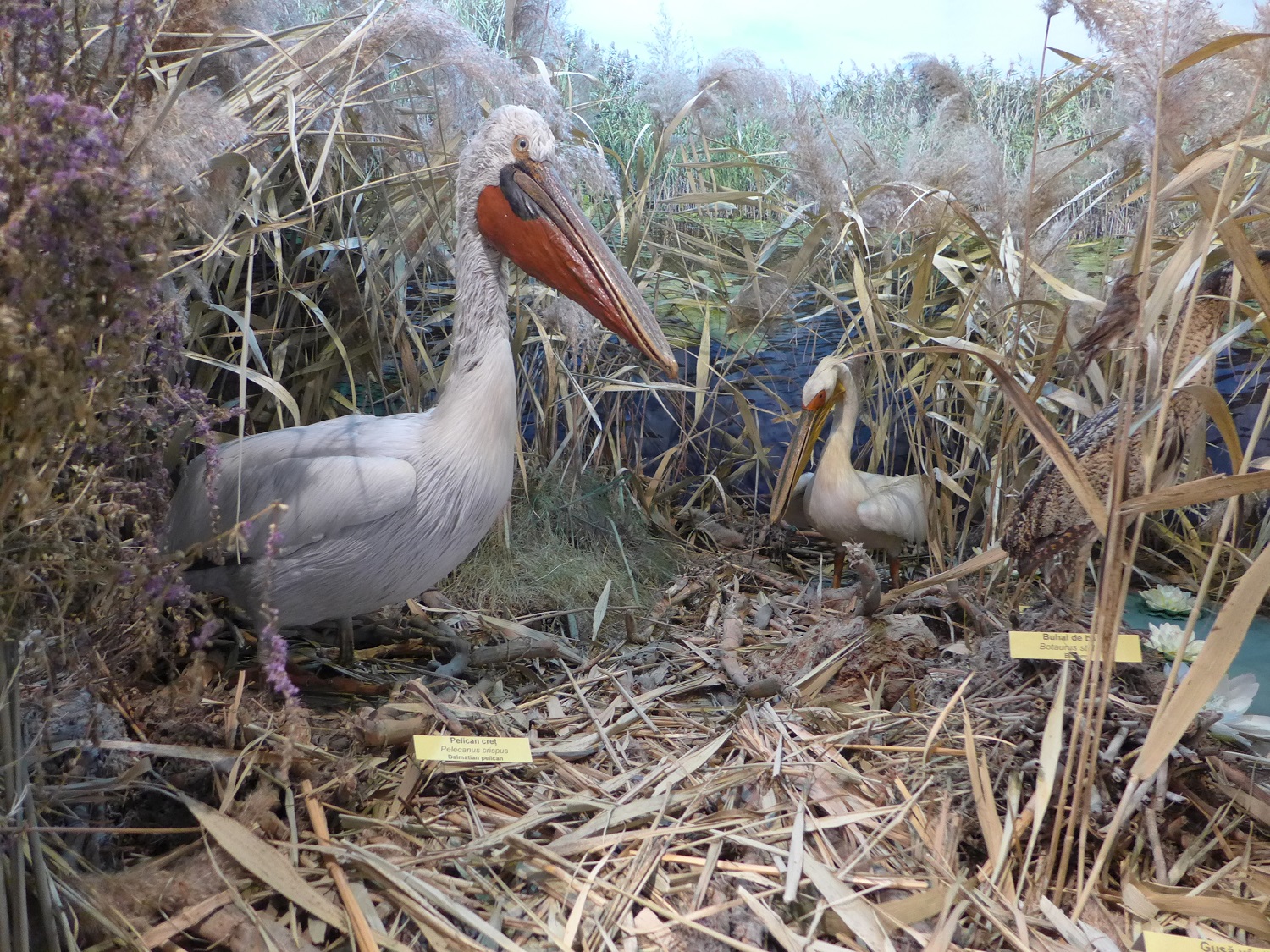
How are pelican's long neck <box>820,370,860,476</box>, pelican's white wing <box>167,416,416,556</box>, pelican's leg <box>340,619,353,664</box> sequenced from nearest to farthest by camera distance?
pelican's white wing <box>167,416,416,556</box>
pelican's leg <box>340,619,353,664</box>
pelican's long neck <box>820,370,860,476</box>

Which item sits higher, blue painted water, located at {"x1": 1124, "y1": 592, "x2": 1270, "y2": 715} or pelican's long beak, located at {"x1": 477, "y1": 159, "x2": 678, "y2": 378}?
pelican's long beak, located at {"x1": 477, "y1": 159, "x2": 678, "y2": 378}

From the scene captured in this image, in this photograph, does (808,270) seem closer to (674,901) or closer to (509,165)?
(509,165)

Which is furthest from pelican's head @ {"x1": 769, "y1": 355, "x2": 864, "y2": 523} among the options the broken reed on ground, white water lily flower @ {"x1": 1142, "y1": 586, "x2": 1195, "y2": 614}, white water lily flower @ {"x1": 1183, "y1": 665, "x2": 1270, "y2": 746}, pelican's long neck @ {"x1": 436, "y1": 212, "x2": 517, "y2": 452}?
white water lily flower @ {"x1": 1183, "y1": 665, "x2": 1270, "y2": 746}

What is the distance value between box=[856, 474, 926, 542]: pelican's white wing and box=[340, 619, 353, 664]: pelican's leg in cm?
121

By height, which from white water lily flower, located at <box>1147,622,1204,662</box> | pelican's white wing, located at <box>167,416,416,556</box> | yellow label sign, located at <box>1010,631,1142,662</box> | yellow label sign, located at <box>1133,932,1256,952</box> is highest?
pelican's white wing, located at <box>167,416,416,556</box>

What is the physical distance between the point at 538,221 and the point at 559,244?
2.1 inches

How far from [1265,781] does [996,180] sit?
121cm

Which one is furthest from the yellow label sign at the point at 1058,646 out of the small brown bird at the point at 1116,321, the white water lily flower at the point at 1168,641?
the small brown bird at the point at 1116,321

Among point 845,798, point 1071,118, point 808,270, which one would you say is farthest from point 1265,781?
point 1071,118

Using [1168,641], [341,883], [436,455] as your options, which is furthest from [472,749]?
[1168,641]

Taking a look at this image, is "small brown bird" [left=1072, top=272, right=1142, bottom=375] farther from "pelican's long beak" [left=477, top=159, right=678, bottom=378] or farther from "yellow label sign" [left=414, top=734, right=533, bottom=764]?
"yellow label sign" [left=414, top=734, right=533, bottom=764]

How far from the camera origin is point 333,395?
213cm

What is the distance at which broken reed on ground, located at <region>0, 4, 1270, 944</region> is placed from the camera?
47.1 inches

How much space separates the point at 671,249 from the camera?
242 cm
